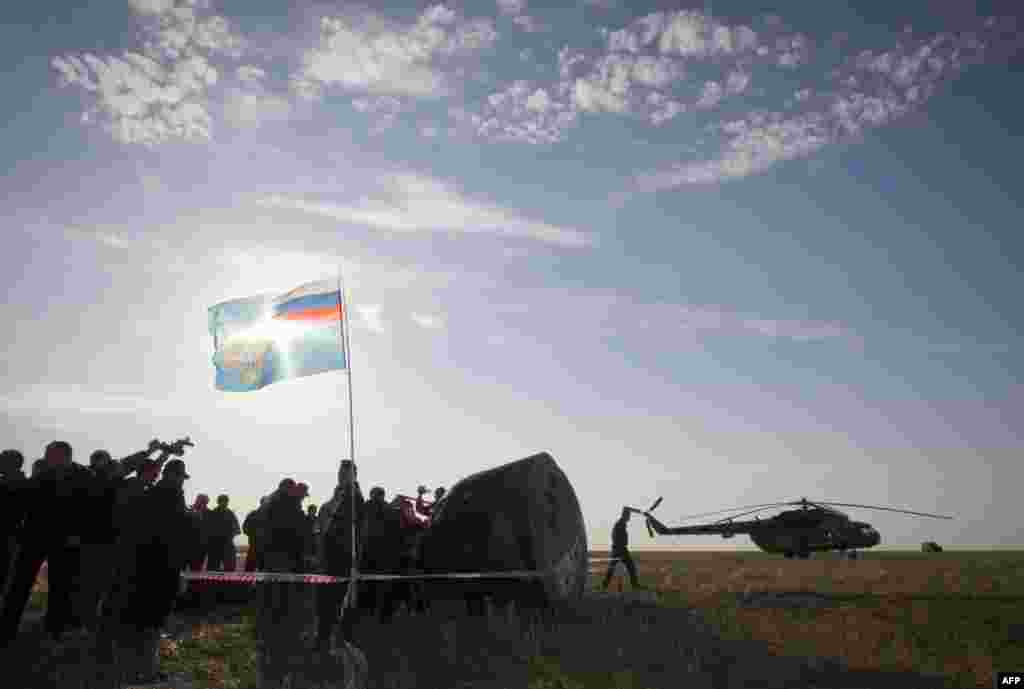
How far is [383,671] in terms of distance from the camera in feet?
26.4

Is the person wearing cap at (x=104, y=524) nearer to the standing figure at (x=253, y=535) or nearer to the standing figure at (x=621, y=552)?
the standing figure at (x=253, y=535)

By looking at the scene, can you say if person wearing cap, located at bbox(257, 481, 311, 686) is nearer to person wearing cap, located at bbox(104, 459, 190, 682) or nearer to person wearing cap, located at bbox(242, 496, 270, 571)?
person wearing cap, located at bbox(242, 496, 270, 571)

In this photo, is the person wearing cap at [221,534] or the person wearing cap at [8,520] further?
the person wearing cap at [221,534]

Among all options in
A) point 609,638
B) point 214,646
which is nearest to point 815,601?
point 609,638

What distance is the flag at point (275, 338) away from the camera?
1082 centimetres

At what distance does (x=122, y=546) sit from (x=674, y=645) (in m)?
7.99

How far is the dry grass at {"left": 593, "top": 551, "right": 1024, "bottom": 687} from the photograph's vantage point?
873 centimetres

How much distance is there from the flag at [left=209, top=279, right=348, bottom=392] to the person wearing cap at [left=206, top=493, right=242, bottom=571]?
25.6 ft

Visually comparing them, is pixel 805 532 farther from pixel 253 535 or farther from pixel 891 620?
pixel 253 535

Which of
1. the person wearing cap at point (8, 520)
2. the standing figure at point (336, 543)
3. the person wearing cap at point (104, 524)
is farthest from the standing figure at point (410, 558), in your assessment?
the person wearing cap at point (8, 520)

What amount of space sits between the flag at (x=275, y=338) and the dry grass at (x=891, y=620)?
8211 mm

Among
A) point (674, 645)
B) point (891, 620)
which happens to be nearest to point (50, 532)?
point (674, 645)

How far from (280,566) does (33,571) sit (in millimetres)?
4476

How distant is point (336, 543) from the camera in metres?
10.9
